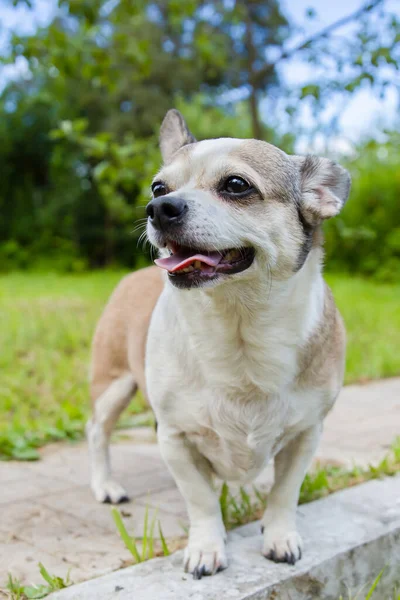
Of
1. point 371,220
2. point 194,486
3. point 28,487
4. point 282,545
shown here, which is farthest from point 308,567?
point 371,220

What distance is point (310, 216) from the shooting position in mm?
2604

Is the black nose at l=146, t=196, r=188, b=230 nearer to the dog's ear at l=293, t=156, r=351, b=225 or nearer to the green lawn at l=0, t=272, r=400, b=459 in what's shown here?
the dog's ear at l=293, t=156, r=351, b=225

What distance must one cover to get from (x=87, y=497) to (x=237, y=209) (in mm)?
1805

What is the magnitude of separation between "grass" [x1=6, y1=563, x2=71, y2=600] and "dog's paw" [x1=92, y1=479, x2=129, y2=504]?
94 centimetres

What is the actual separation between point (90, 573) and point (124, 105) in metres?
18.9

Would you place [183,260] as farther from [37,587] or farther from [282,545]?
[37,587]

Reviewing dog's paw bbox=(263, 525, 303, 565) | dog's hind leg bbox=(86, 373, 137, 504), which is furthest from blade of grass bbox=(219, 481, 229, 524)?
dog's hind leg bbox=(86, 373, 137, 504)

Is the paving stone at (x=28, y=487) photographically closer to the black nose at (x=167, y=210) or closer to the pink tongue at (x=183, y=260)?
the pink tongue at (x=183, y=260)

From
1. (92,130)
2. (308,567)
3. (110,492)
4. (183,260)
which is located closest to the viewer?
(183,260)

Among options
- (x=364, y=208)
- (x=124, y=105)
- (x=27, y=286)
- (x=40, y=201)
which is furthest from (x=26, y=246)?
(x=364, y=208)

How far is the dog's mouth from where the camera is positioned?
2277mm

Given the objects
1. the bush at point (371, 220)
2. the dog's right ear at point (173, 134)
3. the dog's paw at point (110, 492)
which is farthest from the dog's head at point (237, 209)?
the bush at point (371, 220)

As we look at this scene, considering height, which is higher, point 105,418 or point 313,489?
point 105,418

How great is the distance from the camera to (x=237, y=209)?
2.35m
